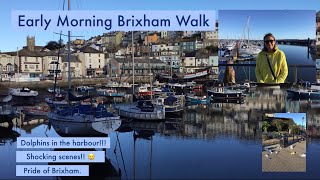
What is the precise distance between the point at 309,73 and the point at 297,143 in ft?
4.10

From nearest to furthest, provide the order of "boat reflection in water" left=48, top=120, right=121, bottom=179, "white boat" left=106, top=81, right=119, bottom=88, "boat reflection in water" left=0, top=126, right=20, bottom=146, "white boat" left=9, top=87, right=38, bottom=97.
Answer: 1. "boat reflection in water" left=48, top=120, right=121, bottom=179
2. "boat reflection in water" left=0, top=126, right=20, bottom=146
3. "white boat" left=9, top=87, right=38, bottom=97
4. "white boat" left=106, top=81, right=119, bottom=88

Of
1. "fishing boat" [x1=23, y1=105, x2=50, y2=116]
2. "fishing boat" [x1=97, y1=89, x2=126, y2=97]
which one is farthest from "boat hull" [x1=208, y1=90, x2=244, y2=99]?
"fishing boat" [x1=23, y1=105, x2=50, y2=116]

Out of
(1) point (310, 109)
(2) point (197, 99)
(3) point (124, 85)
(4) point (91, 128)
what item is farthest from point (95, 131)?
(3) point (124, 85)

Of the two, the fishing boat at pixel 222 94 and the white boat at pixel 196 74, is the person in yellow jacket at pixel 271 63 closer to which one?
the fishing boat at pixel 222 94

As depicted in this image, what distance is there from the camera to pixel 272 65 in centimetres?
496

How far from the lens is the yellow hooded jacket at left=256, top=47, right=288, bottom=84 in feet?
16.2

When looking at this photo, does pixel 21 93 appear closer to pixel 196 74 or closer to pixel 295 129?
pixel 196 74

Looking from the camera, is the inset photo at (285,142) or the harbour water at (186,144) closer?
the inset photo at (285,142)

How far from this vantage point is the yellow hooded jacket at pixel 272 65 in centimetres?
493

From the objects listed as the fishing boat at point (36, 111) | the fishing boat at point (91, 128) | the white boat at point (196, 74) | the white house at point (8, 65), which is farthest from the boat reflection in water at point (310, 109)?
the white house at point (8, 65)

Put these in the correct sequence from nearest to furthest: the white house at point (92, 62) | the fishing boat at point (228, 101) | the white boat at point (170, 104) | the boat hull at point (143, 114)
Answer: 1. the boat hull at point (143, 114)
2. the white boat at point (170, 104)
3. the fishing boat at point (228, 101)
4. the white house at point (92, 62)

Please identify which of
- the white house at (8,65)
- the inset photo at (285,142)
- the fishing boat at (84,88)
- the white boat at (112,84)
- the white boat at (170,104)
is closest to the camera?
the inset photo at (285,142)

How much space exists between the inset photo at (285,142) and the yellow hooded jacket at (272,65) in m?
0.50

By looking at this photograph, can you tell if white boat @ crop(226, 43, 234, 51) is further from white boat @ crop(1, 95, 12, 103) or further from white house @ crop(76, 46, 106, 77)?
white house @ crop(76, 46, 106, 77)
